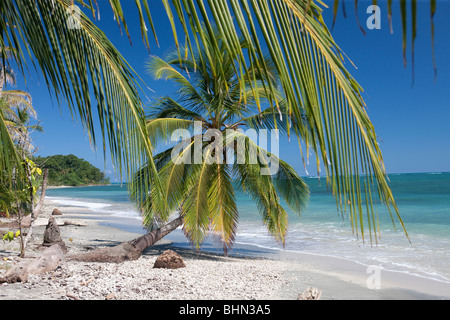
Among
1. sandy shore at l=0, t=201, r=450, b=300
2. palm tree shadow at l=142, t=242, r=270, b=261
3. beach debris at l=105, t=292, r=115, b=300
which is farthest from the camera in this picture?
palm tree shadow at l=142, t=242, r=270, b=261

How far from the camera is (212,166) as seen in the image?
7.96 m

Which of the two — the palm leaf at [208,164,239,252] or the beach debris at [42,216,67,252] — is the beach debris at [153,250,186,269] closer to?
the palm leaf at [208,164,239,252]

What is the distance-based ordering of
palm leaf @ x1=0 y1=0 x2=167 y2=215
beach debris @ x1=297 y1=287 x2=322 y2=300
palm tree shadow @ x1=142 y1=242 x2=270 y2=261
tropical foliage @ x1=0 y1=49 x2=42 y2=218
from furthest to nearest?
1. palm tree shadow @ x1=142 y1=242 x2=270 y2=261
2. beach debris @ x1=297 y1=287 x2=322 y2=300
3. tropical foliage @ x1=0 y1=49 x2=42 y2=218
4. palm leaf @ x1=0 y1=0 x2=167 y2=215

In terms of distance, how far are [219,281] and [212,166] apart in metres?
2.93

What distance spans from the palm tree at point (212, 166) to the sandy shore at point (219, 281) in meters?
0.90

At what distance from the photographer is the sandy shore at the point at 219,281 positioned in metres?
4.49

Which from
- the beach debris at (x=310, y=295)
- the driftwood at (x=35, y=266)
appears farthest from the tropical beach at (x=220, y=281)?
the beach debris at (x=310, y=295)

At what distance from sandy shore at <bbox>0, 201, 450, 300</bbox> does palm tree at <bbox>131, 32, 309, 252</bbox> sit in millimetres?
903

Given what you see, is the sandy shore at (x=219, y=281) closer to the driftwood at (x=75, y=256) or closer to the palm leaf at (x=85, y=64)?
the driftwood at (x=75, y=256)

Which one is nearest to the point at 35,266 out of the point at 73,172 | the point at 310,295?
the point at 310,295

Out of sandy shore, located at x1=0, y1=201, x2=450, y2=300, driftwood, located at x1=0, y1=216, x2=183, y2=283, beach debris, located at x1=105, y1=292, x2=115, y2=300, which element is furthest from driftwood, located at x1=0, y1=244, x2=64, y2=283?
beach debris, located at x1=105, y1=292, x2=115, y2=300

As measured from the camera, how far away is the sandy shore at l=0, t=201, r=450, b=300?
449 centimetres
